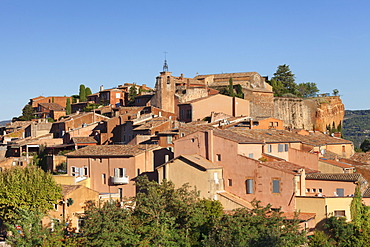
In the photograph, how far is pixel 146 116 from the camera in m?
49.5

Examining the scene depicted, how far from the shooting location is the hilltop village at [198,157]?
30.8m

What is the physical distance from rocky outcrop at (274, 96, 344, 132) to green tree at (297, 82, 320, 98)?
8.55 meters

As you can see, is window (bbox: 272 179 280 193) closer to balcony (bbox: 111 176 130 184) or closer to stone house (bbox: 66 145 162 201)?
stone house (bbox: 66 145 162 201)

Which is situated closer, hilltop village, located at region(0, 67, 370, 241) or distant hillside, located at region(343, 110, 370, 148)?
hilltop village, located at region(0, 67, 370, 241)

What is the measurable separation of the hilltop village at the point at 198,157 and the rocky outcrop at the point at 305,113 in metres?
5.02

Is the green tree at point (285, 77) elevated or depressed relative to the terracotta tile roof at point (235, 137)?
elevated

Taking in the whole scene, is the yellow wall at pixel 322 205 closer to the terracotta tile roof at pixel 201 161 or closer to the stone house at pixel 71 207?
the terracotta tile roof at pixel 201 161

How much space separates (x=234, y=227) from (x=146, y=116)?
24340 mm

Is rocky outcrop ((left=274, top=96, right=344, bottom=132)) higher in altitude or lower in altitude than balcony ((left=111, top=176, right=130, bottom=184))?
higher

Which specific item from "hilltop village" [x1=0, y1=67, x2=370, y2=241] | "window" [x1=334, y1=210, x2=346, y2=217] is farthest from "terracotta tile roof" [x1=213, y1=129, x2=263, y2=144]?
"window" [x1=334, y1=210, x2=346, y2=217]

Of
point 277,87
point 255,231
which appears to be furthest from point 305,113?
point 255,231

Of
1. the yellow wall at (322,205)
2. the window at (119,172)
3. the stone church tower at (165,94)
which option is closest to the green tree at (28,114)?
the stone church tower at (165,94)

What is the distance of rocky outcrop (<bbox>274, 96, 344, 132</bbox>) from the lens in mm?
63844

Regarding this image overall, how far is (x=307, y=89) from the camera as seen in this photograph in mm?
82562
